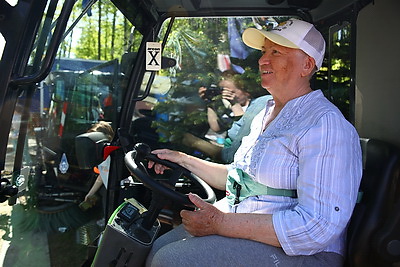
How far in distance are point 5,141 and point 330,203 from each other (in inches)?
45.1

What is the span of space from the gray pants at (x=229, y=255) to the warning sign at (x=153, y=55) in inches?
51.4

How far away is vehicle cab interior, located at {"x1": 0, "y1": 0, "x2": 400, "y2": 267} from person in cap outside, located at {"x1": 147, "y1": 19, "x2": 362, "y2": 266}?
0.19 metres

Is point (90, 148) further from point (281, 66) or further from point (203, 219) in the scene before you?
point (281, 66)

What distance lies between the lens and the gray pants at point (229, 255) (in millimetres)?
1502

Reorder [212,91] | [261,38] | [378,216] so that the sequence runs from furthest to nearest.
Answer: [212,91], [261,38], [378,216]

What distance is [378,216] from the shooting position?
5.22 ft

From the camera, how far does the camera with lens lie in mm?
2602

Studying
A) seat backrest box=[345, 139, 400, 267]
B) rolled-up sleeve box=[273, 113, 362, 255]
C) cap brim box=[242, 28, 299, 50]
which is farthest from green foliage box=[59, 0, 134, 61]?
seat backrest box=[345, 139, 400, 267]

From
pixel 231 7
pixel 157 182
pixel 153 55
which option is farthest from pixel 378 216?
pixel 153 55

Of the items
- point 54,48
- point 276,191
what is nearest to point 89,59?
point 54,48

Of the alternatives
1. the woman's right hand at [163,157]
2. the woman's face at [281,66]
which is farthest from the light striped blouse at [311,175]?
the woman's right hand at [163,157]

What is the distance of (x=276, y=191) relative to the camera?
1.62m

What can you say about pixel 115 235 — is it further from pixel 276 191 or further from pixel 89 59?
pixel 89 59

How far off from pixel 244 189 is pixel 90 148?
99 centimetres
